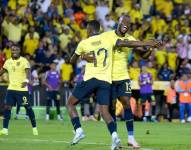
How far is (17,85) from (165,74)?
Result: 10.7m

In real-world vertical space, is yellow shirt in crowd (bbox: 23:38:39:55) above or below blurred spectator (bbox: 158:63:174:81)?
above

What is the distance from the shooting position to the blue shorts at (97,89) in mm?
14586

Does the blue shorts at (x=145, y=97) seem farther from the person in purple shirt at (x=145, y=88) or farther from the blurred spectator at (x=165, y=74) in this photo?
the blurred spectator at (x=165, y=74)

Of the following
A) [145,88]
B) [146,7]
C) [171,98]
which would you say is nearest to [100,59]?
[145,88]

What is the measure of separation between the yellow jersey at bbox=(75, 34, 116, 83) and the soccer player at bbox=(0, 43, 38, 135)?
5.29 metres

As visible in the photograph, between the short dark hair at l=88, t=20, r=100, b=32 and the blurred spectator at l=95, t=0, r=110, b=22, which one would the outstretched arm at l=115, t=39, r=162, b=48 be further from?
the blurred spectator at l=95, t=0, r=110, b=22

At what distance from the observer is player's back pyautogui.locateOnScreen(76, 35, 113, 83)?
1470cm

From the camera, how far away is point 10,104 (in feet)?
65.3

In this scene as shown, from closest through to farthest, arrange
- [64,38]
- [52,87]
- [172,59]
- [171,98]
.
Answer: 1. [171,98]
2. [52,87]
3. [172,59]
4. [64,38]

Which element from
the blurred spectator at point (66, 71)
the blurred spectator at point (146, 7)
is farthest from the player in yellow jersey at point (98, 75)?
the blurred spectator at point (146, 7)

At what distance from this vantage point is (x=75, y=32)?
3250 cm

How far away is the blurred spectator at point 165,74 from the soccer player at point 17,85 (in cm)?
1018

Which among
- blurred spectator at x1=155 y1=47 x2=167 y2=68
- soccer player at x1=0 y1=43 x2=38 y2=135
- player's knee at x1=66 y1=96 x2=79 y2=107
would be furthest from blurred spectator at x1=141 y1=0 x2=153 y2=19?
player's knee at x1=66 y1=96 x2=79 y2=107

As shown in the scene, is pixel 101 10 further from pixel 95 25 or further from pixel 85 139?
pixel 95 25
